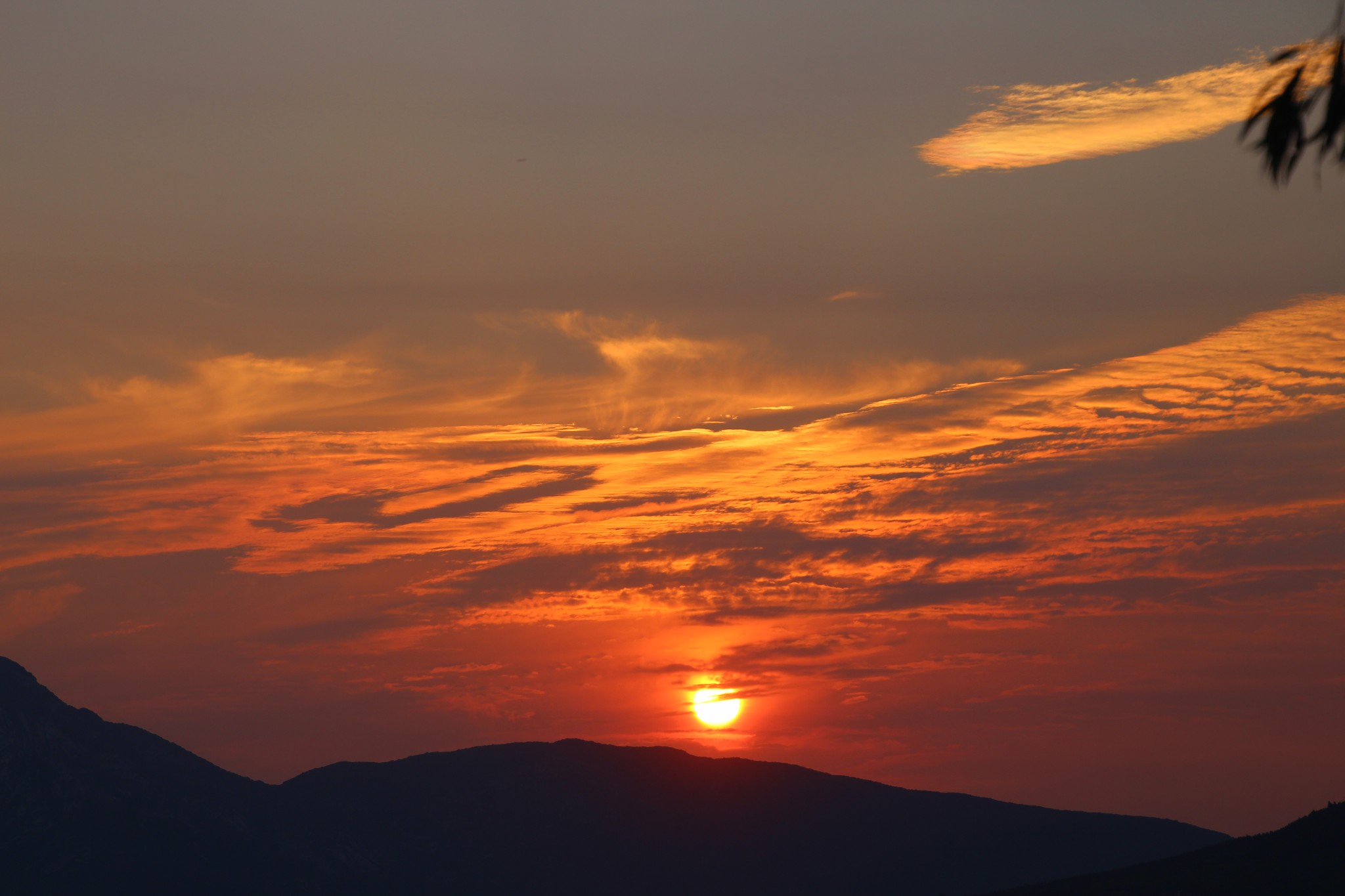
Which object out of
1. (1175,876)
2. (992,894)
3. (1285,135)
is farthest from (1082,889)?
(1285,135)

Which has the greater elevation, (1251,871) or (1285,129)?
→ (1251,871)

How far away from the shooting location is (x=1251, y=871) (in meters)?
141

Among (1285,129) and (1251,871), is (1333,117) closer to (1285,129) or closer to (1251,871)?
(1285,129)

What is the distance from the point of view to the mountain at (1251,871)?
135 meters

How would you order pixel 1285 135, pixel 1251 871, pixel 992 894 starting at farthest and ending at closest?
pixel 992 894, pixel 1251 871, pixel 1285 135

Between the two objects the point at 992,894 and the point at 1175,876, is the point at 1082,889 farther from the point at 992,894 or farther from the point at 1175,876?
the point at 992,894

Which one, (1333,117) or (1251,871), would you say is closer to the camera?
(1333,117)

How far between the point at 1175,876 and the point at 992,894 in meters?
29.1

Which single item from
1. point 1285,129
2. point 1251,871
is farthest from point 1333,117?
point 1251,871

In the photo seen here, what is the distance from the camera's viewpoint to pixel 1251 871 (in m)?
141

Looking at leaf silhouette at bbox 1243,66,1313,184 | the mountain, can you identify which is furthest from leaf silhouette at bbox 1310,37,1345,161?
the mountain

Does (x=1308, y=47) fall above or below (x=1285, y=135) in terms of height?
above

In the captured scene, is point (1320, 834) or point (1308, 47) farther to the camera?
point (1320, 834)

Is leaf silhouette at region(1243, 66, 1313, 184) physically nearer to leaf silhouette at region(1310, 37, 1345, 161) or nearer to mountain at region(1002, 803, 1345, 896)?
leaf silhouette at region(1310, 37, 1345, 161)
